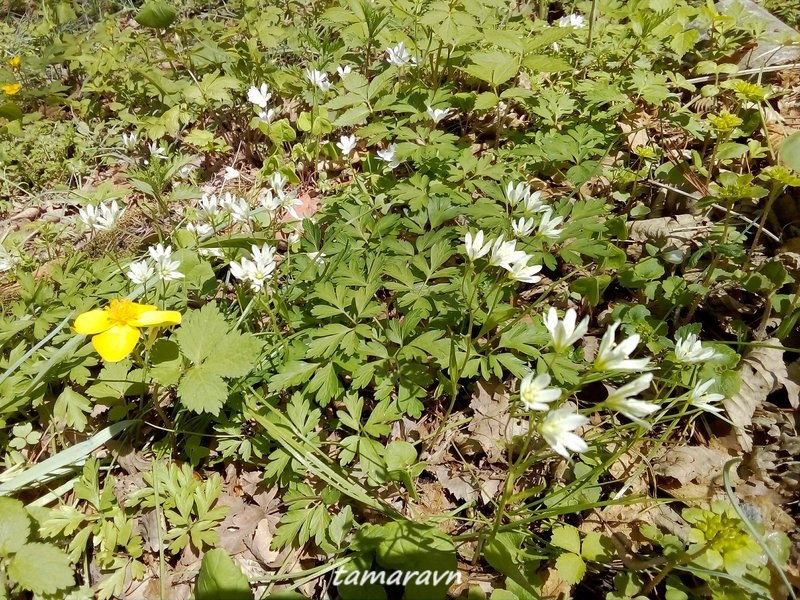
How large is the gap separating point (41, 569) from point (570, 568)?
5.96 ft

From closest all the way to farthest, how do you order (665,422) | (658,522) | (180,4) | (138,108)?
1. (658,522)
2. (665,422)
3. (138,108)
4. (180,4)

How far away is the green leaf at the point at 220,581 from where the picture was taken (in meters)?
1.68

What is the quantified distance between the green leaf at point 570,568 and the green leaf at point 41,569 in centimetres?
166

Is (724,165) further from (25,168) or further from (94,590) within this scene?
(25,168)

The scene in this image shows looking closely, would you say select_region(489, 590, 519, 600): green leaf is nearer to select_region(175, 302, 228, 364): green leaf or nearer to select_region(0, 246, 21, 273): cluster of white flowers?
select_region(175, 302, 228, 364): green leaf

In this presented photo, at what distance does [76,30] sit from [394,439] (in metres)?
6.06

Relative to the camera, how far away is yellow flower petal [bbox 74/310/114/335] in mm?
1740

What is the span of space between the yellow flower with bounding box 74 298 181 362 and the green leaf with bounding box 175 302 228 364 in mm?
202

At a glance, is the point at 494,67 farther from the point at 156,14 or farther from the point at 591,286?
the point at 156,14

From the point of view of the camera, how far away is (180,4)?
5348 millimetres

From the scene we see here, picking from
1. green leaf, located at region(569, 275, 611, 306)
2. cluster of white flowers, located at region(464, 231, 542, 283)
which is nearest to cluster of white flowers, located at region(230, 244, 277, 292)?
cluster of white flowers, located at region(464, 231, 542, 283)

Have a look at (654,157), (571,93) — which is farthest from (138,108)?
(654,157)

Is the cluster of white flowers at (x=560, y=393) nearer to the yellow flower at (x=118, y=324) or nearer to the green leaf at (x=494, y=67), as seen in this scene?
the yellow flower at (x=118, y=324)

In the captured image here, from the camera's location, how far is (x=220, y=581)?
170 cm
